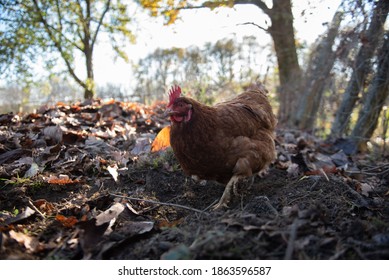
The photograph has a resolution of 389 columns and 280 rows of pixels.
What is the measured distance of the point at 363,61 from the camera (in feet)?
16.3

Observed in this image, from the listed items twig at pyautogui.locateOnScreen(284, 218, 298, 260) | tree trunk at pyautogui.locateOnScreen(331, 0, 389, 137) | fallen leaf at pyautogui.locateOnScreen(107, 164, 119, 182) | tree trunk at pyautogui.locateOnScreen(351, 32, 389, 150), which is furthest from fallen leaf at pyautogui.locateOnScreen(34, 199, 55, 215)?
tree trunk at pyautogui.locateOnScreen(351, 32, 389, 150)

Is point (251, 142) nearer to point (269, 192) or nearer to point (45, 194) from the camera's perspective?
point (269, 192)

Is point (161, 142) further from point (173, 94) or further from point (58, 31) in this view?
point (58, 31)

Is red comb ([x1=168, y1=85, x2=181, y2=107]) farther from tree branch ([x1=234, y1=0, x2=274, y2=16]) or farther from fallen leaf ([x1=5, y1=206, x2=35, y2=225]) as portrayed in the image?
tree branch ([x1=234, y1=0, x2=274, y2=16])

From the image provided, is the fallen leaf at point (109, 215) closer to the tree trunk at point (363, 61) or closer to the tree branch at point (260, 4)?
the tree trunk at point (363, 61)

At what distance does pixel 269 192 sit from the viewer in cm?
289

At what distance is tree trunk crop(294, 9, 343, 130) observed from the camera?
7023 millimetres

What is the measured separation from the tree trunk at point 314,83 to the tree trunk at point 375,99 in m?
1.80

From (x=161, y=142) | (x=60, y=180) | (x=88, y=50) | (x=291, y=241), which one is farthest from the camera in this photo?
(x=88, y=50)

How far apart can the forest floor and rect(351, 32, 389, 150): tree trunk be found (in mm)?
576

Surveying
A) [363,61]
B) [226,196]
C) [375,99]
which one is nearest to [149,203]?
[226,196]

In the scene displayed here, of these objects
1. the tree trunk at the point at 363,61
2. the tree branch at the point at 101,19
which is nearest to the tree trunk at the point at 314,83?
the tree trunk at the point at 363,61

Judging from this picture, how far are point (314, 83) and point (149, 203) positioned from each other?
22.9 feet

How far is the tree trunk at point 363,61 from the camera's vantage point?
359 centimetres
